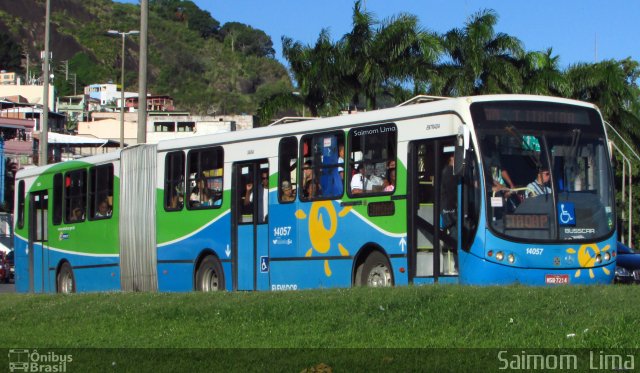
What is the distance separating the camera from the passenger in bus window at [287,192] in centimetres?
1858

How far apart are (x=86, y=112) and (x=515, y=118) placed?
4600 inches

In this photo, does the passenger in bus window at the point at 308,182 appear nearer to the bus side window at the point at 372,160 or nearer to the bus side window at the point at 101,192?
the bus side window at the point at 372,160

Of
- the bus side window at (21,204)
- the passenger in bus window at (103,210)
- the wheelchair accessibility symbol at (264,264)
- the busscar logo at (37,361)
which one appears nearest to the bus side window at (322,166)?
the wheelchair accessibility symbol at (264,264)

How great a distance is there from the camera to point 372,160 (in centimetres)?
1709

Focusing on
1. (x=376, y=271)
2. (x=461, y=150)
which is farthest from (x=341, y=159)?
(x=461, y=150)

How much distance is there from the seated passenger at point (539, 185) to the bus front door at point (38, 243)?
14438mm

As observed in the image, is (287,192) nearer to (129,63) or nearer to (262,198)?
(262,198)

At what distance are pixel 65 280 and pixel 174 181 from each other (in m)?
5.44

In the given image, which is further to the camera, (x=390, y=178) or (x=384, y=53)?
(x=384, y=53)

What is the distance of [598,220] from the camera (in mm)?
15852

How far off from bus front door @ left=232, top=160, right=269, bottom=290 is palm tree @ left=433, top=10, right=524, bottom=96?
22.1 metres

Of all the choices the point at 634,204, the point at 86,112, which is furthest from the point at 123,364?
the point at 86,112

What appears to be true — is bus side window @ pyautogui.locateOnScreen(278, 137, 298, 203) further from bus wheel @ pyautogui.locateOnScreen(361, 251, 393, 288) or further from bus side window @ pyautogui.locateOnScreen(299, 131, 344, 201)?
bus wheel @ pyautogui.locateOnScreen(361, 251, 393, 288)

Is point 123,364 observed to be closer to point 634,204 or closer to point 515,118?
point 515,118
